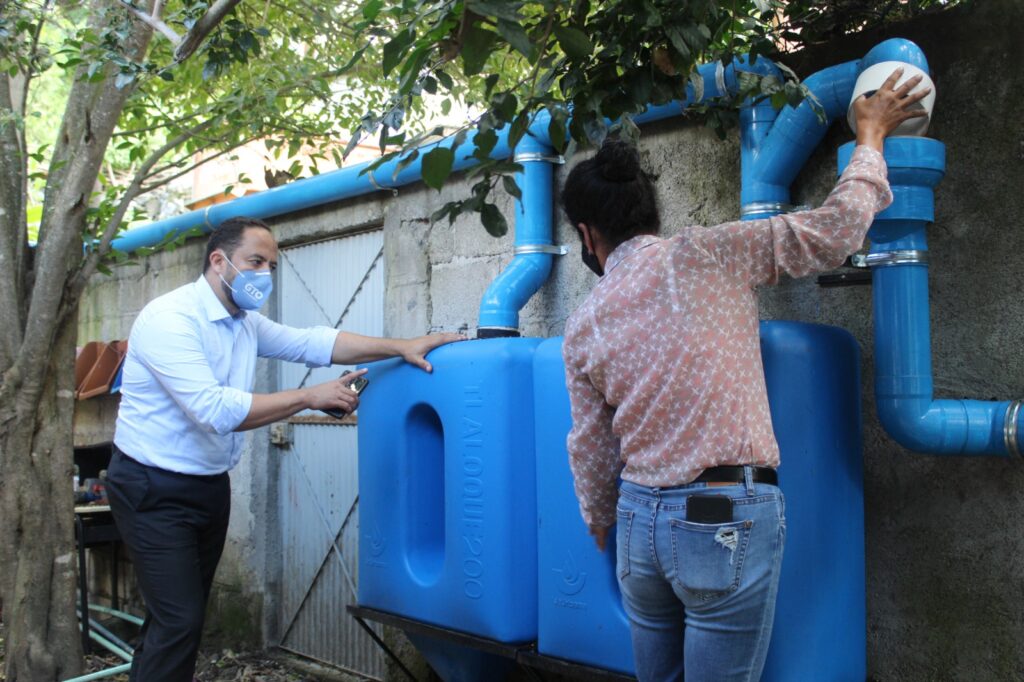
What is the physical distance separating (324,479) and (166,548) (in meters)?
1.49

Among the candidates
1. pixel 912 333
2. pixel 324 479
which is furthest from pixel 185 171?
pixel 912 333

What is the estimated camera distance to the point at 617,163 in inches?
90.0

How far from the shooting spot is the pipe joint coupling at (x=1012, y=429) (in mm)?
2301

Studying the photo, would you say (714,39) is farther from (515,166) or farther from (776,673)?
(776,673)

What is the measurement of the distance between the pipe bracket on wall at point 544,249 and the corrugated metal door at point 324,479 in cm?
116

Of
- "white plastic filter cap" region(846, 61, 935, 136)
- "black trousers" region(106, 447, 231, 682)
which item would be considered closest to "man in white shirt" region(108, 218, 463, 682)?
"black trousers" region(106, 447, 231, 682)

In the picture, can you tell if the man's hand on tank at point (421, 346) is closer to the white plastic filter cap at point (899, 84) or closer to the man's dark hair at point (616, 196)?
the man's dark hair at point (616, 196)

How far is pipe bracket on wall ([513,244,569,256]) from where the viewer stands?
342cm

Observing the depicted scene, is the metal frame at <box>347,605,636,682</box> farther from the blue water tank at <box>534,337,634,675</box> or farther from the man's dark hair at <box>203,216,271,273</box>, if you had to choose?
the man's dark hair at <box>203,216,271,273</box>

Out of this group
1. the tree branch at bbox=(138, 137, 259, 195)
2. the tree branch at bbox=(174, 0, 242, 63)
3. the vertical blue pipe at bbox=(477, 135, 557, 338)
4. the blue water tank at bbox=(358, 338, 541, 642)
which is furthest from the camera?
the tree branch at bbox=(138, 137, 259, 195)

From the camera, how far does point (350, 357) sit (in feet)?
11.8

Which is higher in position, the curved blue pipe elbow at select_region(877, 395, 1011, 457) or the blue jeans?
the curved blue pipe elbow at select_region(877, 395, 1011, 457)

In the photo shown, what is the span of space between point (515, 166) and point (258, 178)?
42.5ft

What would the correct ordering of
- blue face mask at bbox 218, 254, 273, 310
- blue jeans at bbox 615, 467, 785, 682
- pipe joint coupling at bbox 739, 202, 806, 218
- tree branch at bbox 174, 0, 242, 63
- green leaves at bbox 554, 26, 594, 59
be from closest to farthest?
blue jeans at bbox 615, 467, 785, 682
green leaves at bbox 554, 26, 594, 59
pipe joint coupling at bbox 739, 202, 806, 218
tree branch at bbox 174, 0, 242, 63
blue face mask at bbox 218, 254, 273, 310
